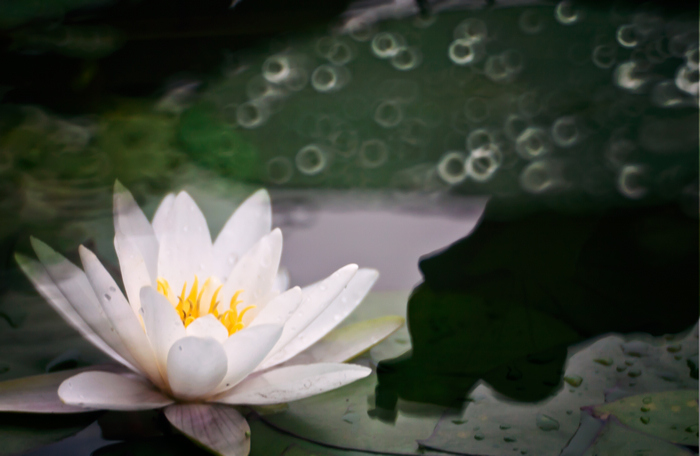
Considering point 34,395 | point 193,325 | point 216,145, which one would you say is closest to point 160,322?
point 193,325

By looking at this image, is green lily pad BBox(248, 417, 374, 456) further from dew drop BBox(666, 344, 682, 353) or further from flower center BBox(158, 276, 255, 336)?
dew drop BBox(666, 344, 682, 353)

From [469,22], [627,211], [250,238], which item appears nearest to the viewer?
[250,238]

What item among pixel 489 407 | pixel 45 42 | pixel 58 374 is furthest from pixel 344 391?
pixel 45 42

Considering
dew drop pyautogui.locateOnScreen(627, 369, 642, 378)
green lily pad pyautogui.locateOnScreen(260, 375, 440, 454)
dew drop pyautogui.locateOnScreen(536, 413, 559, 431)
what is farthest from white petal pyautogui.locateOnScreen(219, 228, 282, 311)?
dew drop pyautogui.locateOnScreen(627, 369, 642, 378)

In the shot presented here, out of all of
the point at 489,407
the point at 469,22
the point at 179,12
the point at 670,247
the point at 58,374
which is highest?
the point at 179,12

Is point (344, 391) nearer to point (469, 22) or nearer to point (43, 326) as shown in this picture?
point (43, 326)

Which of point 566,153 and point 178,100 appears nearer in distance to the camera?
point 178,100

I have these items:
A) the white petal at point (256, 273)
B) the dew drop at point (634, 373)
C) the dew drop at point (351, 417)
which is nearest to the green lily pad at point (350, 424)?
the dew drop at point (351, 417)
